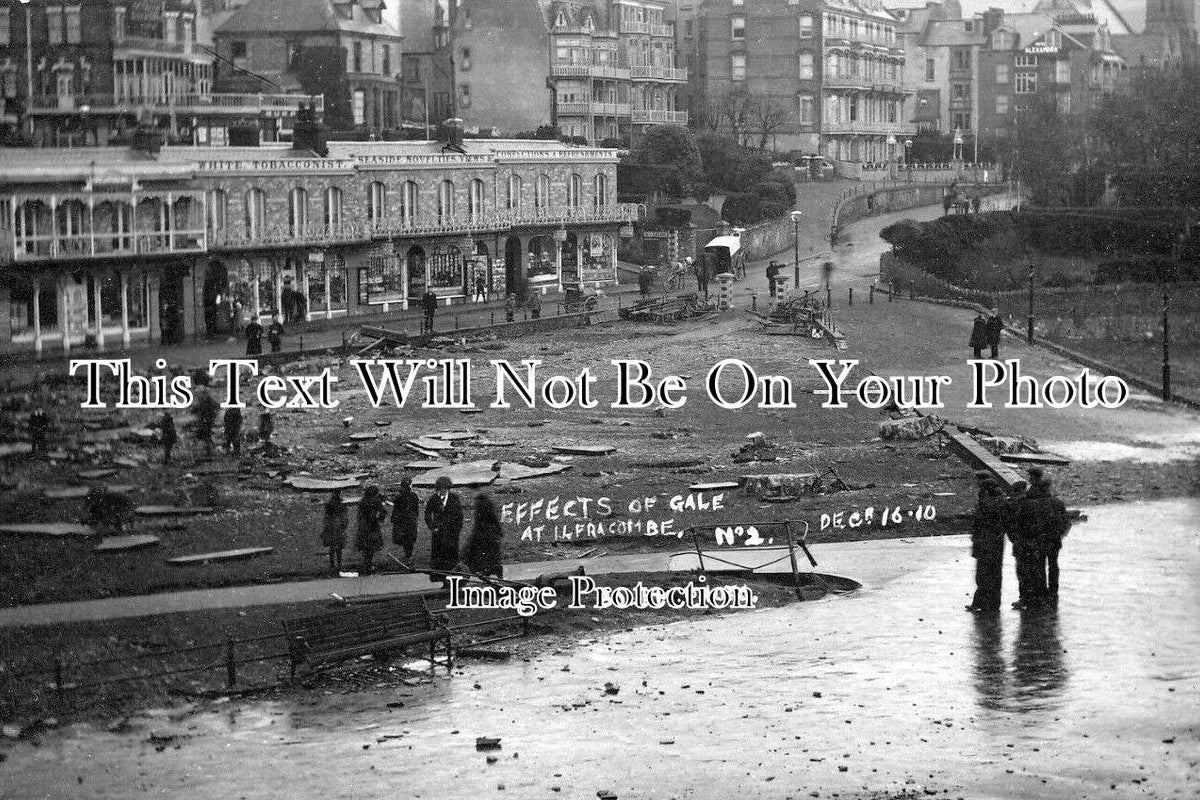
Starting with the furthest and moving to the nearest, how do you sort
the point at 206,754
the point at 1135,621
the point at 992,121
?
the point at 992,121 < the point at 1135,621 < the point at 206,754

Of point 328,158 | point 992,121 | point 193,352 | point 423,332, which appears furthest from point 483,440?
point 992,121

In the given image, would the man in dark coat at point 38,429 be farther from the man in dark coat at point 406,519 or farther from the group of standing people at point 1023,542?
the group of standing people at point 1023,542

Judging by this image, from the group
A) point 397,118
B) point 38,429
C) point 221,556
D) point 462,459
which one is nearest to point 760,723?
point 221,556

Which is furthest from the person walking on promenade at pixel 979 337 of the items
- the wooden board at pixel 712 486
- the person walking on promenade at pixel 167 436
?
the person walking on promenade at pixel 167 436

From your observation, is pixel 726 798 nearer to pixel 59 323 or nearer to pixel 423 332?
pixel 59 323

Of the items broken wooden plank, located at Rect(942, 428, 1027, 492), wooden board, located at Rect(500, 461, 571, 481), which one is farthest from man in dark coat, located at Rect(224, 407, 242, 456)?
broken wooden plank, located at Rect(942, 428, 1027, 492)

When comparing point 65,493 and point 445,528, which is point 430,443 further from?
point 445,528

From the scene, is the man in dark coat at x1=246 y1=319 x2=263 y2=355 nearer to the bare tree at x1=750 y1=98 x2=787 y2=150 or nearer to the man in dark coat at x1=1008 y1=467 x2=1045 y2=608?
the man in dark coat at x1=1008 y1=467 x2=1045 y2=608
